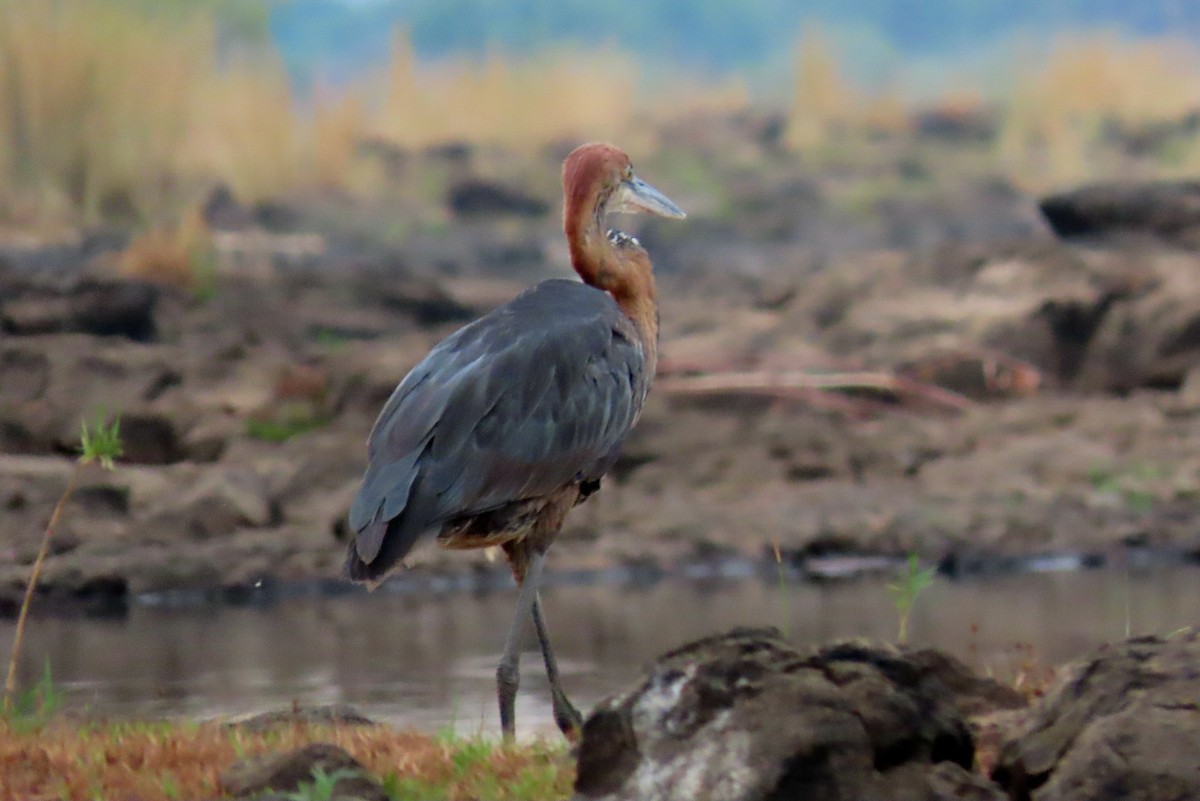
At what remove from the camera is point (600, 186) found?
6770mm

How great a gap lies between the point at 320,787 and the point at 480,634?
4531 mm

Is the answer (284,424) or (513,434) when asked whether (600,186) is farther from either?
(284,424)

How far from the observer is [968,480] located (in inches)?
486

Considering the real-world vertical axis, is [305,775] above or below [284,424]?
above

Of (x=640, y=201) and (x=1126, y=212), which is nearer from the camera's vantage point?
(x=640, y=201)

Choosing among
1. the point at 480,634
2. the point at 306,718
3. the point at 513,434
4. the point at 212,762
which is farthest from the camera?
the point at 480,634

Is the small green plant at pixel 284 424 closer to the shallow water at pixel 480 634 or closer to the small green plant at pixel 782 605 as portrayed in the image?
the shallow water at pixel 480 634

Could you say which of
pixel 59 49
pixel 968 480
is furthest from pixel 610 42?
pixel 968 480

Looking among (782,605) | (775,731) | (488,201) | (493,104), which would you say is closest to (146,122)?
(488,201)

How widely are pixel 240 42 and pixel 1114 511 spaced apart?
49.7 feet

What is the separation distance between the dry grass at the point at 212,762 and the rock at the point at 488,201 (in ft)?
52.5

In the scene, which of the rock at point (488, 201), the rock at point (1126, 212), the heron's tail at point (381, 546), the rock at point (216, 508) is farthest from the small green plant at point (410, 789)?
the rock at point (488, 201)

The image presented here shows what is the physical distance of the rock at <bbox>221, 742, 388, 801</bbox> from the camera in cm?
479

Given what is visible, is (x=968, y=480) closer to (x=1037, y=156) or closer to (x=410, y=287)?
(x=410, y=287)
